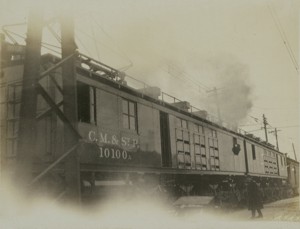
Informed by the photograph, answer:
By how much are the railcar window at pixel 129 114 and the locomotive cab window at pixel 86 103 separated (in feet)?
5.42

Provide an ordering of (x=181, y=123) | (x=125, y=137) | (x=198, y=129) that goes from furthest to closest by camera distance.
Answer: (x=198, y=129) → (x=181, y=123) → (x=125, y=137)

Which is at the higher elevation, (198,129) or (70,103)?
(198,129)

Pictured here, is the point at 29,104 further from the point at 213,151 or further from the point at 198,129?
the point at 213,151

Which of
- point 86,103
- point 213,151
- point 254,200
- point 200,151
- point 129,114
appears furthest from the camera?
point 213,151

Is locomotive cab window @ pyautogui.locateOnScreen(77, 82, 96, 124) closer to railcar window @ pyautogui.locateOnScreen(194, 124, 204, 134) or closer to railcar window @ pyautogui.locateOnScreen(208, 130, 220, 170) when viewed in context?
railcar window @ pyautogui.locateOnScreen(194, 124, 204, 134)

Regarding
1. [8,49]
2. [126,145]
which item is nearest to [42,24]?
[8,49]

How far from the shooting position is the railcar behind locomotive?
9211 millimetres

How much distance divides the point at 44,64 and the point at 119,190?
408 centimetres

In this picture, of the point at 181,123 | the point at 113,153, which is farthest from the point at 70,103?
the point at 181,123

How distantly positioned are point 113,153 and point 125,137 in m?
0.97

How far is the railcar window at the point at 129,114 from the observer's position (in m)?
11.7

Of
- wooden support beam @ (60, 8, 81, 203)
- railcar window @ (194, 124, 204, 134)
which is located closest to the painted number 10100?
wooden support beam @ (60, 8, 81, 203)

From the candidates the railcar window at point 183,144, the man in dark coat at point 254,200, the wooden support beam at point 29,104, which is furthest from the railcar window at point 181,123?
the wooden support beam at point 29,104

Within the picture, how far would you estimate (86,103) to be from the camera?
10.1 meters
